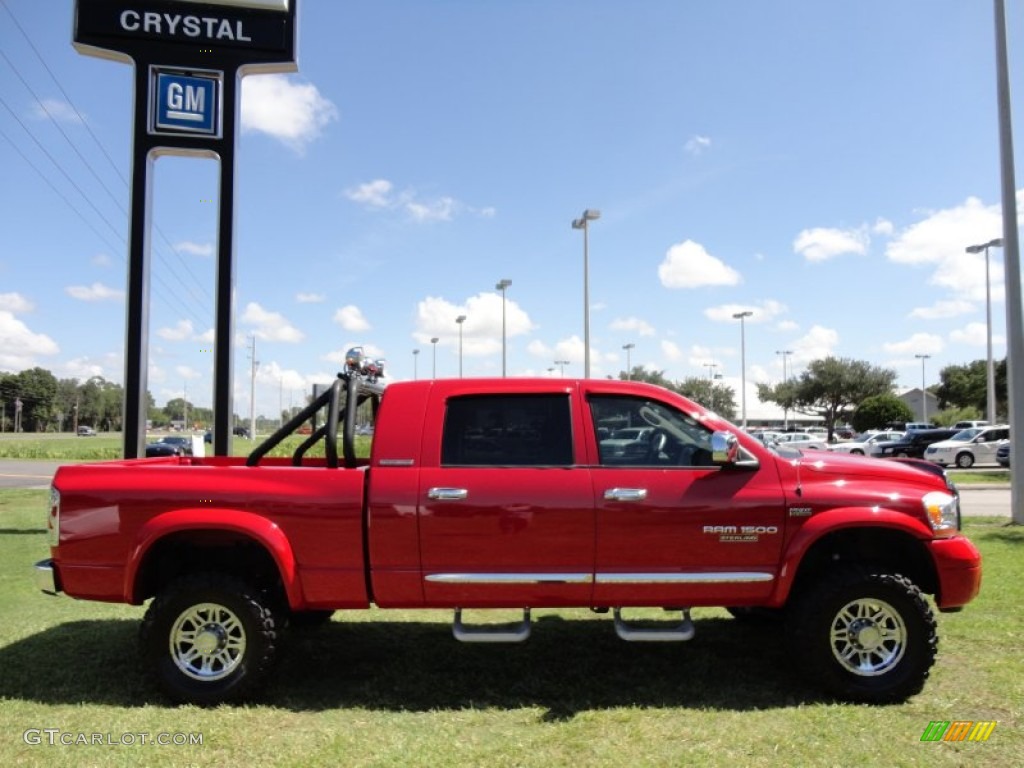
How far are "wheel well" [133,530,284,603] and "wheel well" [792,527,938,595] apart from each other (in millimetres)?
3343

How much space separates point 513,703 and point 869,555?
2.48m

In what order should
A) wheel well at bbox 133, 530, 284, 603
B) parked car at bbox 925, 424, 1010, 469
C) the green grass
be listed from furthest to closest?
parked car at bbox 925, 424, 1010, 469, wheel well at bbox 133, 530, 284, 603, the green grass

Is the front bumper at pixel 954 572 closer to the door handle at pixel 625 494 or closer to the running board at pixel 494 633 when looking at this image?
the door handle at pixel 625 494

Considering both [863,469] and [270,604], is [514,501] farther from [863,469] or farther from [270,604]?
[863,469]

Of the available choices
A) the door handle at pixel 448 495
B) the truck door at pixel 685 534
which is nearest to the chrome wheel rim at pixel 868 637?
the truck door at pixel 685 534

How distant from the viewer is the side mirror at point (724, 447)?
4.18 meters

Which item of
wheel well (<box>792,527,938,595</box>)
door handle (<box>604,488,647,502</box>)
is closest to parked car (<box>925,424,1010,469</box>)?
wheel well (<box>792,527,938,595</box>)

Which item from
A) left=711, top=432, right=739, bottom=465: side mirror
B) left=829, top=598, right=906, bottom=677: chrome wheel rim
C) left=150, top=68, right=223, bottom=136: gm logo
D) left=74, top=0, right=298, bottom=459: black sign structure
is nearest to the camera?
left=711, top=432, right=739, bottom=465: side mirror

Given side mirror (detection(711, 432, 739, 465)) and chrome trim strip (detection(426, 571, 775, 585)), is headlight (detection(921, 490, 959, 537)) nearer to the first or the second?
chrome trim strip (detection(426, 571, 775, 585))

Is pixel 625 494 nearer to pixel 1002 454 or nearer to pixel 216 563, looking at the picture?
pixel 216 563

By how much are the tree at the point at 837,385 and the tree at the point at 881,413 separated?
13761mm

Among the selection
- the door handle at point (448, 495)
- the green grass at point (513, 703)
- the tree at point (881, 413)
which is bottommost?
the green grass at point (513, 703)

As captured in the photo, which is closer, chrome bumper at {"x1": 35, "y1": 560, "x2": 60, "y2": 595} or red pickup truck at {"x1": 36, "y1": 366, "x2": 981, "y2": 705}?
red pickup truck at {"x1": 36, "y1": 366, "x2": 981, "y2": 705}

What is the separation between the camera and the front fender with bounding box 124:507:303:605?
170 inches
